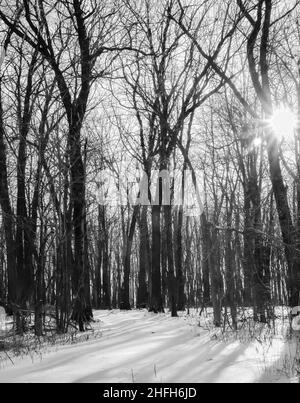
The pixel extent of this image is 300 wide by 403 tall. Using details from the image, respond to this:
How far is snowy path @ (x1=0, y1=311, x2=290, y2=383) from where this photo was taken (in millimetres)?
3922

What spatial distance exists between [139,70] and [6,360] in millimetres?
11270

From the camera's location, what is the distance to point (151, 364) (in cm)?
457

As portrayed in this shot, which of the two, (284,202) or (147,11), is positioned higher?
(147,11)

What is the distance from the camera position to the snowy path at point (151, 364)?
3.92m

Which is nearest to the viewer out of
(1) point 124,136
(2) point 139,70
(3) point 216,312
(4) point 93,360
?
(4) point 93,360

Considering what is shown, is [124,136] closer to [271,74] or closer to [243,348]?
[271,74]

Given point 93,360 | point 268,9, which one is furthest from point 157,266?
point 93,360

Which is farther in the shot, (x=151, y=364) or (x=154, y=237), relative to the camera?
(x=154, y=237)

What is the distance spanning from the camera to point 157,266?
15.2 meters

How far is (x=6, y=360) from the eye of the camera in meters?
5.65

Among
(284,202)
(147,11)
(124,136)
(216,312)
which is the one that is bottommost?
(216,312)

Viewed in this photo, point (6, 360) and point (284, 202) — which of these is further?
point (284, 202)
